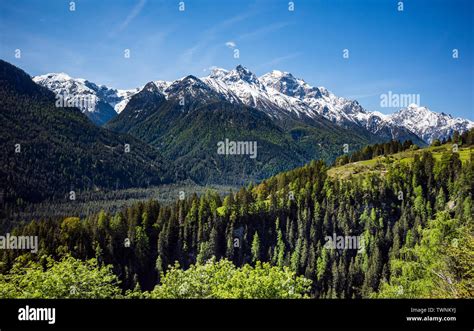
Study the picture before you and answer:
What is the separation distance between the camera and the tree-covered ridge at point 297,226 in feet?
370

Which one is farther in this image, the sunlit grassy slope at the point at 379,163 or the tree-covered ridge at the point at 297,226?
the sunlit grassy slope at the point at 379,163

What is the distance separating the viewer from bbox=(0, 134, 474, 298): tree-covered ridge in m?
113

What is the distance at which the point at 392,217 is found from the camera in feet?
524

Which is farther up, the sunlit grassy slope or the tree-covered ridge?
the sunlit grassy slope

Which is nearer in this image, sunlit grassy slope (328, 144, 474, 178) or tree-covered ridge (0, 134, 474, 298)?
tree-covered ridge (0, 134, 474, 298)

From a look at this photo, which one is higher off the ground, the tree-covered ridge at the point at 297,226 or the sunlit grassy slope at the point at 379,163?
the sunlit grassy slope at the point at 379,163

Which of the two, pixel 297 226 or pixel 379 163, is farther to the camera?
pixel 379 163

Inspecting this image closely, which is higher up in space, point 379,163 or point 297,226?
Answer: point 379,163

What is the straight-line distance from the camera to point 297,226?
14588cm
